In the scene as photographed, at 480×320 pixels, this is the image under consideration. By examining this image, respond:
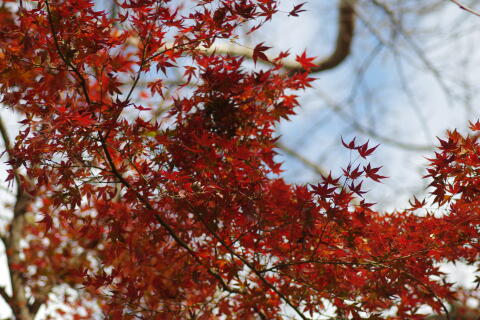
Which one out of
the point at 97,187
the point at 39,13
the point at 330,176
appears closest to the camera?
the point at 330,176

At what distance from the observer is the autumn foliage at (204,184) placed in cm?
179

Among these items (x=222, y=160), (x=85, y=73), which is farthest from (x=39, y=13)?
(x=222, y=160)

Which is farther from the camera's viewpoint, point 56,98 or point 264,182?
point 264,182

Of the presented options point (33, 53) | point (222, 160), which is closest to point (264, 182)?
point (222, 160)

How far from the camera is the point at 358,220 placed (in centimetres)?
193

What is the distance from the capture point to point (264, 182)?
2168 millimetres

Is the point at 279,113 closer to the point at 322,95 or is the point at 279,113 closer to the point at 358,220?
the point at 358,220

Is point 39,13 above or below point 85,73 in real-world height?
above

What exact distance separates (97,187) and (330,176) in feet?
3.93

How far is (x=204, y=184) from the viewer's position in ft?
6.46

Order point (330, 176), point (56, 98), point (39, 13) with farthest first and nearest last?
point (56, 98)
point (39, 13)
point (330, 176)

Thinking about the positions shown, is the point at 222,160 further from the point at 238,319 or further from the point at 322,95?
the point at 322,95

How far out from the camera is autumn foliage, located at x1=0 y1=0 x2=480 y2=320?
1793 mm

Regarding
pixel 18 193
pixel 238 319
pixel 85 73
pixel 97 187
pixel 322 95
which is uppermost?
pixel 322 95
